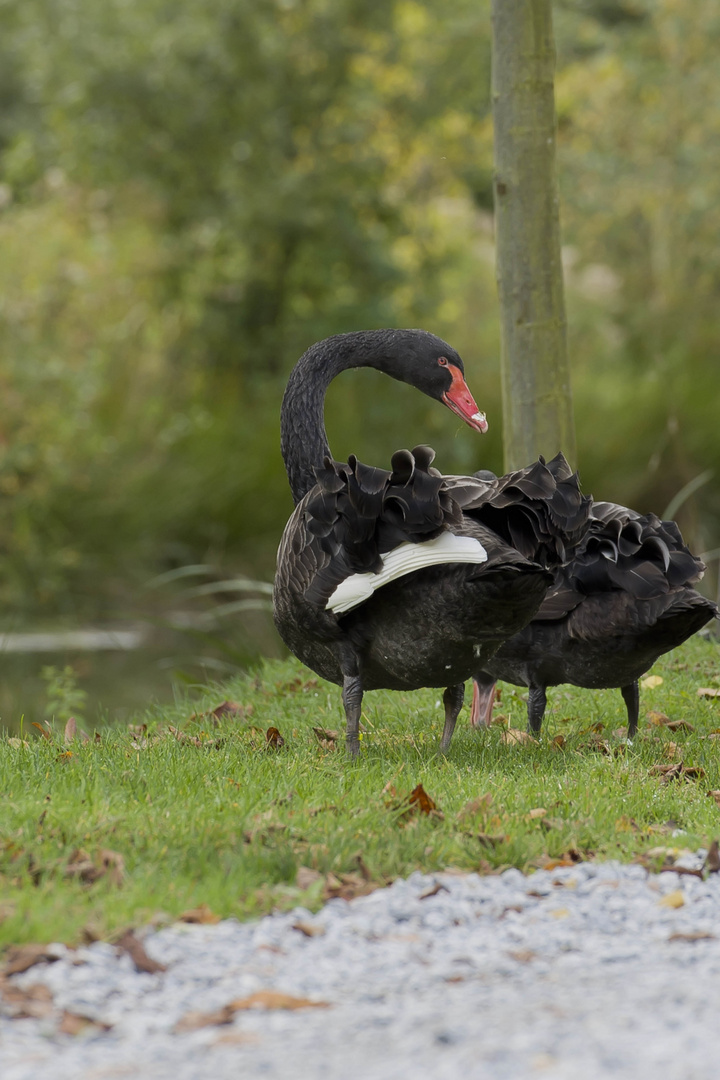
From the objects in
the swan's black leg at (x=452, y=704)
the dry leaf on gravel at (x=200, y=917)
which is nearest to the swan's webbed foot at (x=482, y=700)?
the swan's black leg at (x=452, y=704)

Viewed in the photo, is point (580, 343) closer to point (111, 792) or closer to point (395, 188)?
point (395, 188)

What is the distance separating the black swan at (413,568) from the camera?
172 inches

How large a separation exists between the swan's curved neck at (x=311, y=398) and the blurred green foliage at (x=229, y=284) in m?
6.46

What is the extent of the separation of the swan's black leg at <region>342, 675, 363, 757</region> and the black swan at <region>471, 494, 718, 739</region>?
795 millimetres

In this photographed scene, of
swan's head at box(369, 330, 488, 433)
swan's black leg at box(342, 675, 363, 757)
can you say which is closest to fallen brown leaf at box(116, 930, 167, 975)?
swan's black leg at box(342, 675, 363, 757)

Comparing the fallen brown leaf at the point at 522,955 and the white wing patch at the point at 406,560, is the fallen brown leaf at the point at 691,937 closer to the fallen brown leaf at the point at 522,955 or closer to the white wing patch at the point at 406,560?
the fallen brown leaf at the point at 522,955

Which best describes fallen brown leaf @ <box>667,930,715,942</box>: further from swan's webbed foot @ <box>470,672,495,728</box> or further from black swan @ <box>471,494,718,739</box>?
swan's webbed foot @ <box>470,672,495,728</box>

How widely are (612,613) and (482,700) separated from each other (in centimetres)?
101

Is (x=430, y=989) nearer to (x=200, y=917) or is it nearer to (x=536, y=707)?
(x=200, y=917)

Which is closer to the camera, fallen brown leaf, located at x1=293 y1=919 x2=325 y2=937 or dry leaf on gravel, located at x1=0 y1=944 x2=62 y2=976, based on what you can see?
dry leaf on gravel, located at x1=0 y1=944 x2=62 y2=976

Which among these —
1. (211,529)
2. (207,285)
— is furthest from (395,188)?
(211,529)

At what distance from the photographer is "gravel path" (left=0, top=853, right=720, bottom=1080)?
8.04 ft

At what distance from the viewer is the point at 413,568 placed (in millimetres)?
4324

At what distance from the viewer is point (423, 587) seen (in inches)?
179
